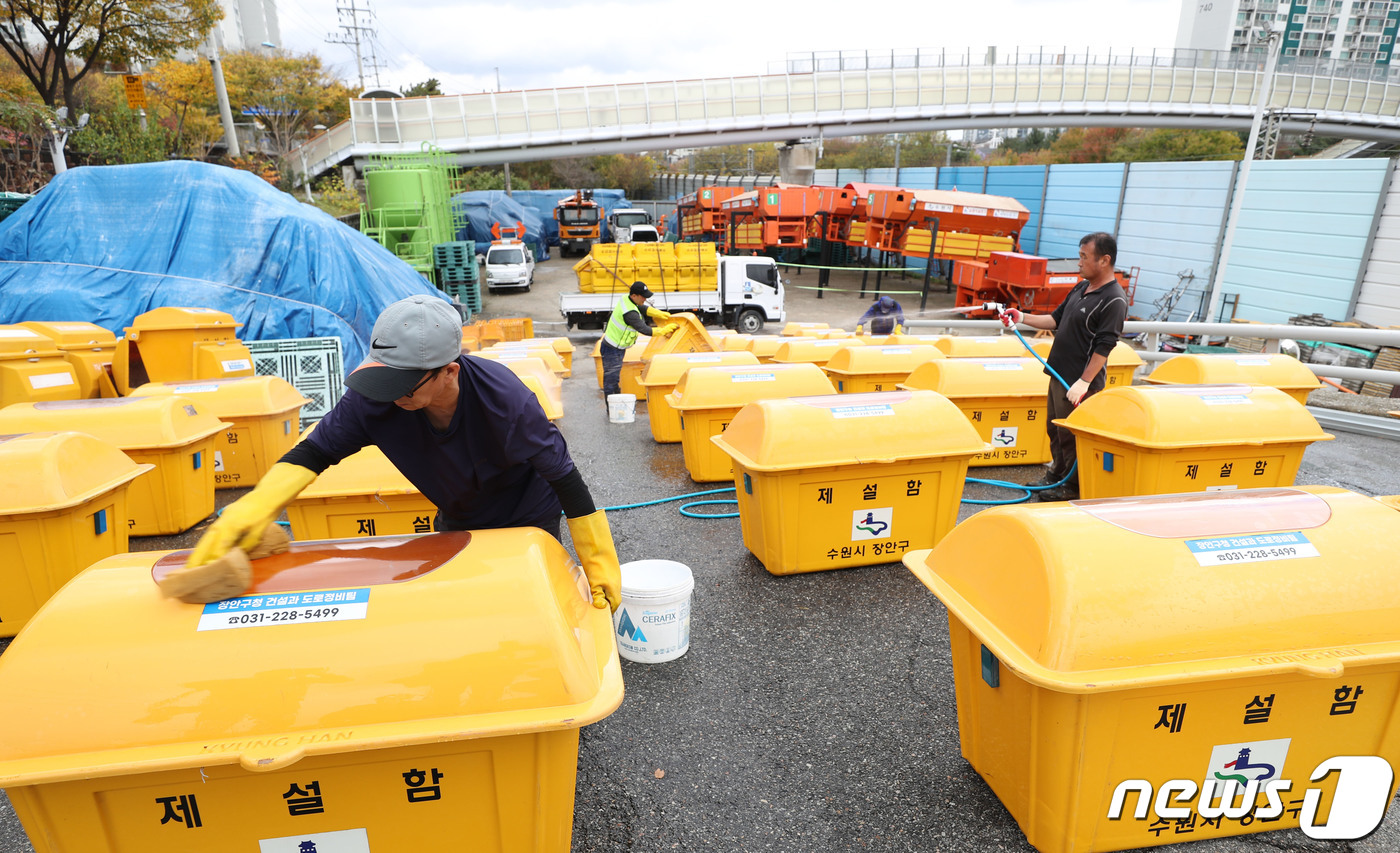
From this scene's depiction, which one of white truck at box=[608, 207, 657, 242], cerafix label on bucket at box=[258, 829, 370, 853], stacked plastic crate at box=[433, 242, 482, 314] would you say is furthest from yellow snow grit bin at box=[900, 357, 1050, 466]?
white truck at box=[608, 207, 657, 242]

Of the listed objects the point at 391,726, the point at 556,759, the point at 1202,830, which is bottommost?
the point at 1202,830

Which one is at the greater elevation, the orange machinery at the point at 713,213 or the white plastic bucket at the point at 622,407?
the orange machinery at the point at 713,213

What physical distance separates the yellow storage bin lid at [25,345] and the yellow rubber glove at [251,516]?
20.4 ft

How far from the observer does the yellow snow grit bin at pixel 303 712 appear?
5.65 ft

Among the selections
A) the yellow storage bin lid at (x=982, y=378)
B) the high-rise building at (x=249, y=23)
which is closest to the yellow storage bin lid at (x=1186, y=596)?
the yellow storage bin lid at (x=982, y=378)

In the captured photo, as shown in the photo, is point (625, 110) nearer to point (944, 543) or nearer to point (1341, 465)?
point (1341, 465)

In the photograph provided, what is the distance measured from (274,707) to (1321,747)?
315cm

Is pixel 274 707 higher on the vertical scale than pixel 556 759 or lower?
higher

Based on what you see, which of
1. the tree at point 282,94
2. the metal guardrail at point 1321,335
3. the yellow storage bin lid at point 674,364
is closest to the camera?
the metal guardrail at point 1321,335

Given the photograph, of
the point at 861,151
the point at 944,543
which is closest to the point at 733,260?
the point at 944,543

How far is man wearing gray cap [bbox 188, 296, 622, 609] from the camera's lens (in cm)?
209

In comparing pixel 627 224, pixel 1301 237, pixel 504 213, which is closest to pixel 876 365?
pixel 1301 237

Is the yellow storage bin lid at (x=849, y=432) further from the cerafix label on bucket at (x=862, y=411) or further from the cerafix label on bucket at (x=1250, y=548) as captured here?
the cerafix label on bucket at (x=1250, y=548)

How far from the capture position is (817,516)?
429 cm
